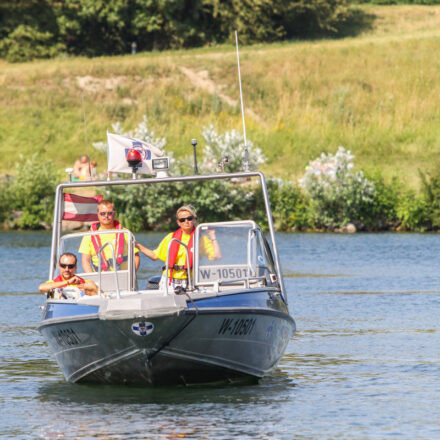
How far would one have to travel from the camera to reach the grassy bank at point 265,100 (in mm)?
46188

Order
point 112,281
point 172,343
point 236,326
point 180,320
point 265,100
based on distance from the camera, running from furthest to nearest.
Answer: point 265,100 → point 112,281 → point 236,326 → point 172,343 → point 180,320

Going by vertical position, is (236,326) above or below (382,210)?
above

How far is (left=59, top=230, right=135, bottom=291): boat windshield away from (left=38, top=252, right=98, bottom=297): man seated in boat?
21cm

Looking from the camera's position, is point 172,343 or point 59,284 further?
point 59,284

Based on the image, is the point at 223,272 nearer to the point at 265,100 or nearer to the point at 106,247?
the point at 106,247

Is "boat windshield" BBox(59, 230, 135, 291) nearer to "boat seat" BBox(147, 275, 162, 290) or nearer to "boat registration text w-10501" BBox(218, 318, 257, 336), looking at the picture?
"boat seat" BBox(147, 275, 162, 290)

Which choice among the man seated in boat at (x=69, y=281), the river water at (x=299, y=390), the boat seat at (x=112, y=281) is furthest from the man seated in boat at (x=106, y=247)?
the river water at (x=299, y=390)

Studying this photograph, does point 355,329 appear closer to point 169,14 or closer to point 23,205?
point 23,205

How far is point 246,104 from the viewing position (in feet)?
184

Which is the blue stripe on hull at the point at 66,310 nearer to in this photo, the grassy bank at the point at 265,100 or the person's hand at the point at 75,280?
the person's hand at the point at 75,280

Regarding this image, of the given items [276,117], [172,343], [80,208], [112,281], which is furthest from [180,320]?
[276,117]

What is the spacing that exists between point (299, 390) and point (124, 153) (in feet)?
10.4

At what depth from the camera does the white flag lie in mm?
11547

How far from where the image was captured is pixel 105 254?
11.6m
